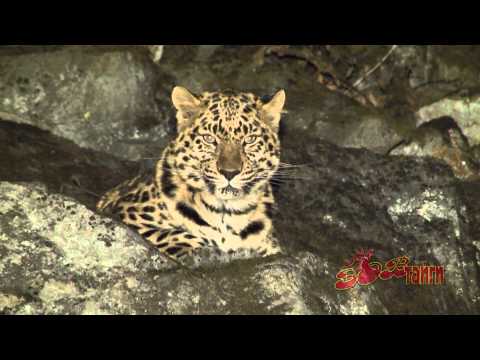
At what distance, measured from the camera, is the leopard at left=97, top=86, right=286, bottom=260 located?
817 centimetres

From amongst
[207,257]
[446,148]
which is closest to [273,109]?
[207,257]

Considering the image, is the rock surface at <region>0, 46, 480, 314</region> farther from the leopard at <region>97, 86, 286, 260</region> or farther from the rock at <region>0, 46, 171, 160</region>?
the leopard at <region>97, 86, 286, 260</region>

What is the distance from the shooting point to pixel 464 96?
10594 millimetres

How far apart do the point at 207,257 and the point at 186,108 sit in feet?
5.60

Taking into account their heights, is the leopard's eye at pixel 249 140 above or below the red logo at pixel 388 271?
above

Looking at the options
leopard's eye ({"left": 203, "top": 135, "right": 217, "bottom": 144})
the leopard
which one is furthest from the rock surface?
leopard's eye ({"left": 203, "top": 135, "right": 217, "bottom": 144})

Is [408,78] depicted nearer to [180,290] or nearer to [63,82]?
[63,82]

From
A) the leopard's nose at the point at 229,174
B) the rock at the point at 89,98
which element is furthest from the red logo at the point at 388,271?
the rock at the point at 89,98

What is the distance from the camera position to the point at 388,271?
336 inches

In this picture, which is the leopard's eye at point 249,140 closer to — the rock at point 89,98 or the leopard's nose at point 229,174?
the leopard's nose at point 229,174

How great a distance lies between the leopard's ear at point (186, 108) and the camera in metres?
8.31

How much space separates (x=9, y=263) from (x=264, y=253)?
103 inches

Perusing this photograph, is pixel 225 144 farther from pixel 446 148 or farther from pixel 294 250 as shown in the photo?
pixel 446 148

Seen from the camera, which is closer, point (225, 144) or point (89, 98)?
point (225, 144)
